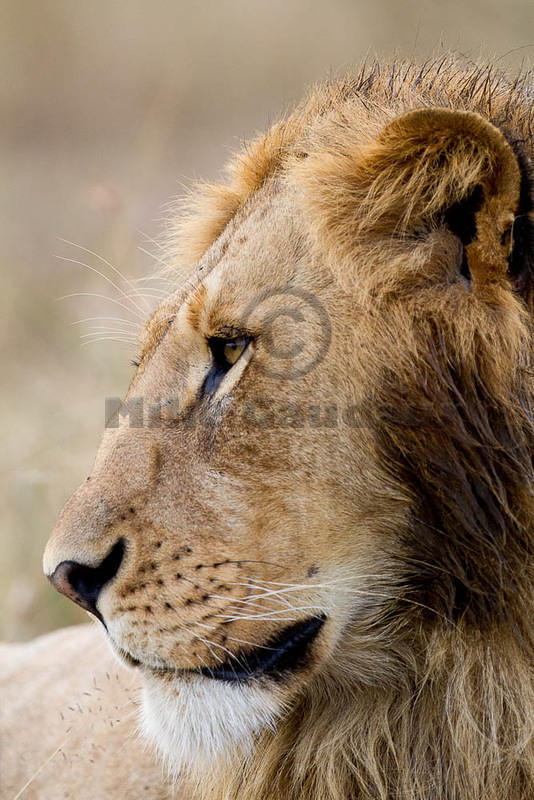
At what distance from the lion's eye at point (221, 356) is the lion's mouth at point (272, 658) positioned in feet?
1.61

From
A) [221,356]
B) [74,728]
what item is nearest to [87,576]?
[221,356]

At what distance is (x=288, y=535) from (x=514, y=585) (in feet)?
1.36

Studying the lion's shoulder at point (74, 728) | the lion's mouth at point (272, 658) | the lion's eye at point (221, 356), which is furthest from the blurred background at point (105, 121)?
the lion's mouth at point (272, 658)

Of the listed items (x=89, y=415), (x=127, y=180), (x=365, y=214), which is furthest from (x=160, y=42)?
(x=365, y=214)

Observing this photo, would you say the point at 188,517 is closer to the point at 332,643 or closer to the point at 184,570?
the point at 184,570

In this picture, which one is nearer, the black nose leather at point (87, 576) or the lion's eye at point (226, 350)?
the black nose leather at point (87, 576)

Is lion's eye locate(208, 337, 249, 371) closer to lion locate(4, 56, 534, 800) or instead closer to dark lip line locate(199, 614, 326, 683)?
lion locate(4, 56, 534, 800)

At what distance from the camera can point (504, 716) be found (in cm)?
194

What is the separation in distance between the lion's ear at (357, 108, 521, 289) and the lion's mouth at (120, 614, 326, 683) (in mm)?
712

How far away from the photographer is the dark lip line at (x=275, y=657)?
1935 millimetres

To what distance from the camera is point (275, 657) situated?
1949mm

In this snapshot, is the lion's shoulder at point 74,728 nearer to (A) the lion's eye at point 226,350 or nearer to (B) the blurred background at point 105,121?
(A) the lion's eye at point 226,350

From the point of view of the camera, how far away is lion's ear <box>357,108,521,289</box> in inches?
69.8

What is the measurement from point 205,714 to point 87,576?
0.34 metres
